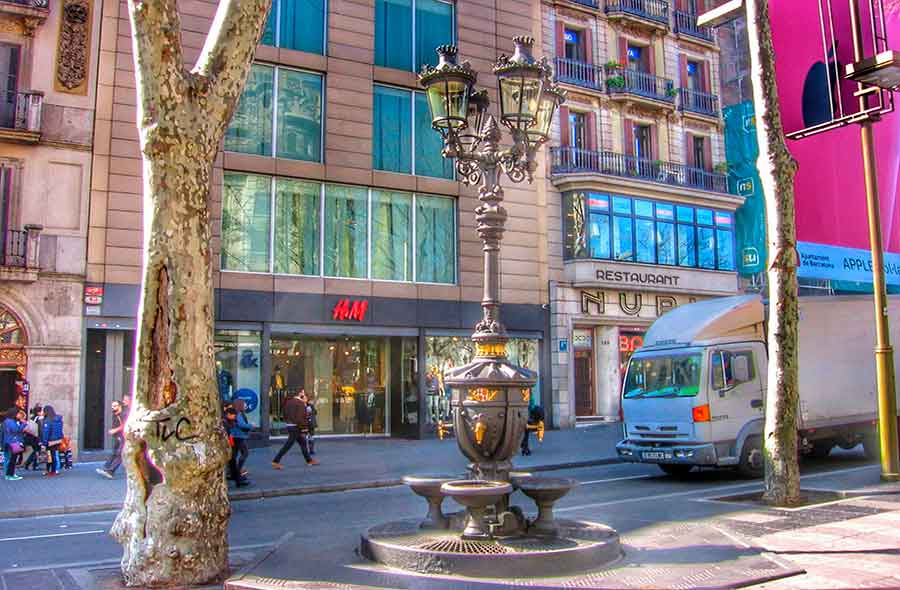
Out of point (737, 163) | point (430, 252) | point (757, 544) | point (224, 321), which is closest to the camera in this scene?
point (757, 544)

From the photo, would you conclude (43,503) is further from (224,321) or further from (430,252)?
(430,252)

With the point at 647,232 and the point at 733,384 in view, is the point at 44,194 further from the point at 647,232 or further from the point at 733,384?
the point at 647,232

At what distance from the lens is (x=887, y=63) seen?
26.7ft

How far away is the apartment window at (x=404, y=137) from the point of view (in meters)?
23.4

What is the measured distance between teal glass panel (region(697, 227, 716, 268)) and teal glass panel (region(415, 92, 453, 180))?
1047 cm

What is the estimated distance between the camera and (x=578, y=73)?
90.1 ft

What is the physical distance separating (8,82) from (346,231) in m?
9.30

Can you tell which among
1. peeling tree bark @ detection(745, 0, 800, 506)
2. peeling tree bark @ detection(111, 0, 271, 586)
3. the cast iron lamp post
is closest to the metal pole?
peeling tree bark @ detection(745, 0, 800, 506)

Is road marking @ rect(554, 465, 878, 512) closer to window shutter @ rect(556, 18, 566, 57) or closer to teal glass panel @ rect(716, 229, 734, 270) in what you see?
teal glass panel @ rect(716, 229, 734, 270)

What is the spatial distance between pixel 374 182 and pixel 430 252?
9.17 ft

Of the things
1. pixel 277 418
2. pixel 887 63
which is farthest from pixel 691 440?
pixel 277 418

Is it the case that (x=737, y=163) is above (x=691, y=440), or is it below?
above

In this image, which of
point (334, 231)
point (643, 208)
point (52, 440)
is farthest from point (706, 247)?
point (52, 440)

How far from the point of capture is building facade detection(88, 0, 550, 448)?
19.6 m
